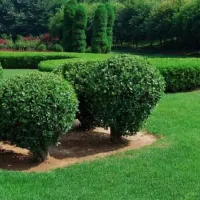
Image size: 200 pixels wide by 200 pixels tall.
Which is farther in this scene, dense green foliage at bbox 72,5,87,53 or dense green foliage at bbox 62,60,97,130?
dense green foliage at bbox 72,5,87,53

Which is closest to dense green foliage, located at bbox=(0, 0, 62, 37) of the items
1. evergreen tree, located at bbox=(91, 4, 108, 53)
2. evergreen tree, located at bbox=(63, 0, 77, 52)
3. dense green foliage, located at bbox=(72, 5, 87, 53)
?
evergreen tree, located at bbox=(63, 0, 77, 52)

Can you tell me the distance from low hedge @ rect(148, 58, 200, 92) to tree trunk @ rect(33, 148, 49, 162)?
7861 millimetres

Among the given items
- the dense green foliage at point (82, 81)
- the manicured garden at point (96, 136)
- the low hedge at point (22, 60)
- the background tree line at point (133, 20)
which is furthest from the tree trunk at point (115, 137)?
the background tree line at point (133, 20)

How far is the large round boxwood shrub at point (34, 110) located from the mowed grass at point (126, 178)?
1.65ft

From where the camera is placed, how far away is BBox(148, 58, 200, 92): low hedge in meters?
14.4

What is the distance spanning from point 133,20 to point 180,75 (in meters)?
29.6

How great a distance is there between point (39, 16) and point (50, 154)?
4726 centimetres

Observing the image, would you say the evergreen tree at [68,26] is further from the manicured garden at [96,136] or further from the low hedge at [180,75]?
the manicured garden at [96,136]

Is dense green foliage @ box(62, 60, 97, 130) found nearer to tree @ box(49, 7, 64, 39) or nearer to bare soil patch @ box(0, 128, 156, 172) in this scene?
bare soil patch @ box(0, 128, 156, 172)

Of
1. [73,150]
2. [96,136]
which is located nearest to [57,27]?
[96,136]

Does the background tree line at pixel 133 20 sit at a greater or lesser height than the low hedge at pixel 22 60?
greater

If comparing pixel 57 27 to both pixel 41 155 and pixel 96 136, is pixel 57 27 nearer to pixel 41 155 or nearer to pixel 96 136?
pixel 96 136

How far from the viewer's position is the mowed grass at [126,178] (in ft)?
18.8

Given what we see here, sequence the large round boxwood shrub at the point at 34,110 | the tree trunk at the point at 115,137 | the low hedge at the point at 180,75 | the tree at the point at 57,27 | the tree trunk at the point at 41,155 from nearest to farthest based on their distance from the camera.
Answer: the large round boxwood shrub at the point at 34,110
the tree trunk at the point at 41,155
the tree trunk at the point at 115,137
the low hedge at the point at 180,75
the tree at the point at 57,27
